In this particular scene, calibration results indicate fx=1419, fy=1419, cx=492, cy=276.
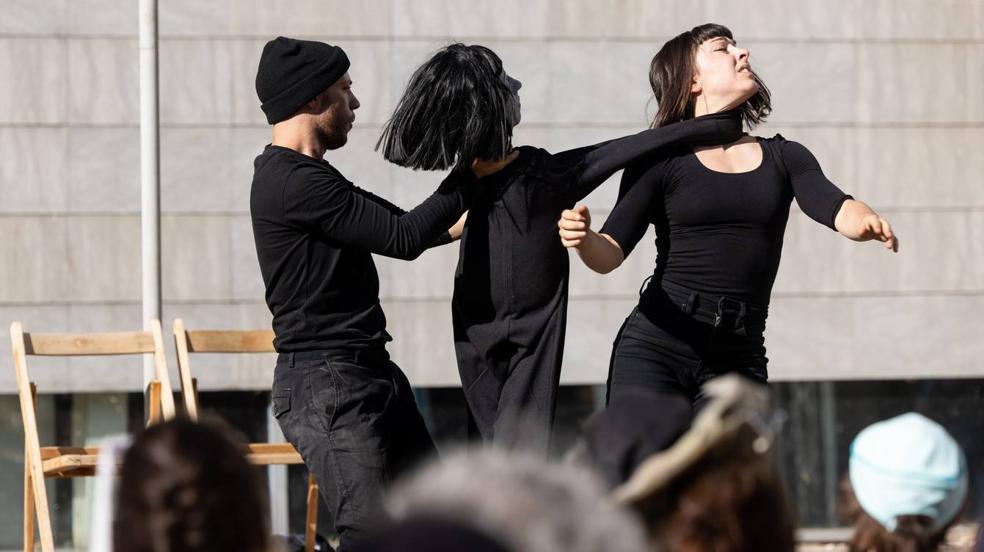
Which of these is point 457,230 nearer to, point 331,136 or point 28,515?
point 331,136

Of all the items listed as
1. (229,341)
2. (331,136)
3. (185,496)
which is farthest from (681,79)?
(185,496)

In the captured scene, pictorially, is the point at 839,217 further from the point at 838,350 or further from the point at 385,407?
the point at 838,350

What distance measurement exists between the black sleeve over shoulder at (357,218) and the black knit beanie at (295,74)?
0.28 meters

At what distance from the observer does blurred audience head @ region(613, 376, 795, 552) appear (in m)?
1.57

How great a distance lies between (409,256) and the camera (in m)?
3.78

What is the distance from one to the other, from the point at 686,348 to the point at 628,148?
0.59 meters

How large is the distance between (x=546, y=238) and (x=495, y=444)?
0.58 meters

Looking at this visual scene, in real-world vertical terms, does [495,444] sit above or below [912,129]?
below

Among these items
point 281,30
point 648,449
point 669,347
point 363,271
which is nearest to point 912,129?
point 281,30

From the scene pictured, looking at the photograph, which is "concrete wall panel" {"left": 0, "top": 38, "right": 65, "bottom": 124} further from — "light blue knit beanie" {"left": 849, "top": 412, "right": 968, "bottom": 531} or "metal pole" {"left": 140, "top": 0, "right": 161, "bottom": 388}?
"light blue knit beanie" {"left": 849, "top": 412, "right": 968, "bottom": 531}

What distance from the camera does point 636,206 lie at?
406cm

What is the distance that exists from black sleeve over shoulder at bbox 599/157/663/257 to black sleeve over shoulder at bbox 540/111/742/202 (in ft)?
0.29

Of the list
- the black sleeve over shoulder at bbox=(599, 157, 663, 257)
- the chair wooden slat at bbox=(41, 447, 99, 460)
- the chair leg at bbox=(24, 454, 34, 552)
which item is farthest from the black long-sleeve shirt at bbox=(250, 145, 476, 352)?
the chair leg at bbox=(24, 454, 34, 552)

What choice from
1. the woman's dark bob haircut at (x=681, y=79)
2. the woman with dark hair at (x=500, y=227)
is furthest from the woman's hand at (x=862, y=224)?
the woman with dark hair at (x=500, y=227)
